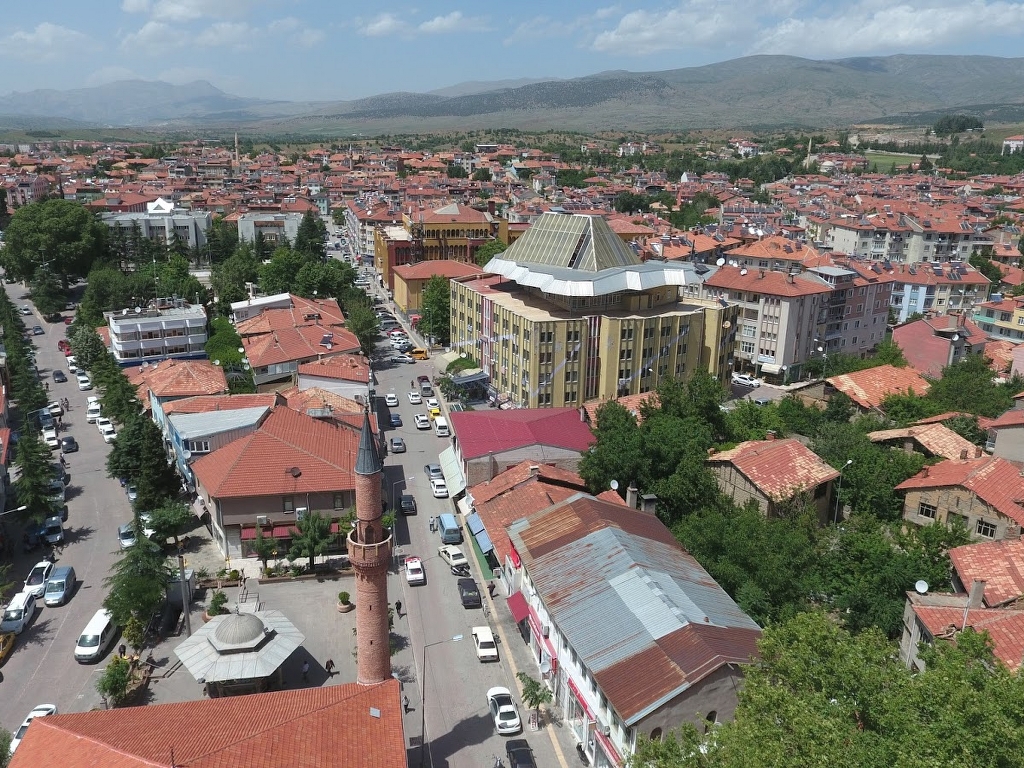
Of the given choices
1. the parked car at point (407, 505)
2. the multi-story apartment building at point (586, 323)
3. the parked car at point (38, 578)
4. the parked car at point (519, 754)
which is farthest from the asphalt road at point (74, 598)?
the multi-story apartment building at point (586, 323)

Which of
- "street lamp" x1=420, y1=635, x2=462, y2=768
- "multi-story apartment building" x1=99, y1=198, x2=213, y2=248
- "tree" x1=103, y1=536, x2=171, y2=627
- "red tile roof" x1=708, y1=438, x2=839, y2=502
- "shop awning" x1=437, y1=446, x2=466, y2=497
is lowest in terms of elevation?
"street lamp" x1=420, y1=635, x2=462, y2=768

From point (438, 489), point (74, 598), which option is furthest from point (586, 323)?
point (74, 598)

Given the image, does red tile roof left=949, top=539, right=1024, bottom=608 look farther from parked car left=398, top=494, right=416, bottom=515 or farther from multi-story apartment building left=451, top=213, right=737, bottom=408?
multi-story apartment building left=451, top=213, right=737, bottom=408

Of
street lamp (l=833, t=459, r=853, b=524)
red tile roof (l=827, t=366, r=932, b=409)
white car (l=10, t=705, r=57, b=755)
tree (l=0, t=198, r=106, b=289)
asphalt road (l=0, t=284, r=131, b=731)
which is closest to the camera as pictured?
white car (l=10, t=705, r=57, b=755)

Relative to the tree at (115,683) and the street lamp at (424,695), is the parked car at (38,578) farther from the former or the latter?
the street lamp at (424,695)

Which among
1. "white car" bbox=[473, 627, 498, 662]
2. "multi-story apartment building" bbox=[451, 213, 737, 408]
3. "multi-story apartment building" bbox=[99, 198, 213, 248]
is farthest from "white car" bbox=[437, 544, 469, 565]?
"multi-story apartment building" bbox=[99, 198, 213, 248]
